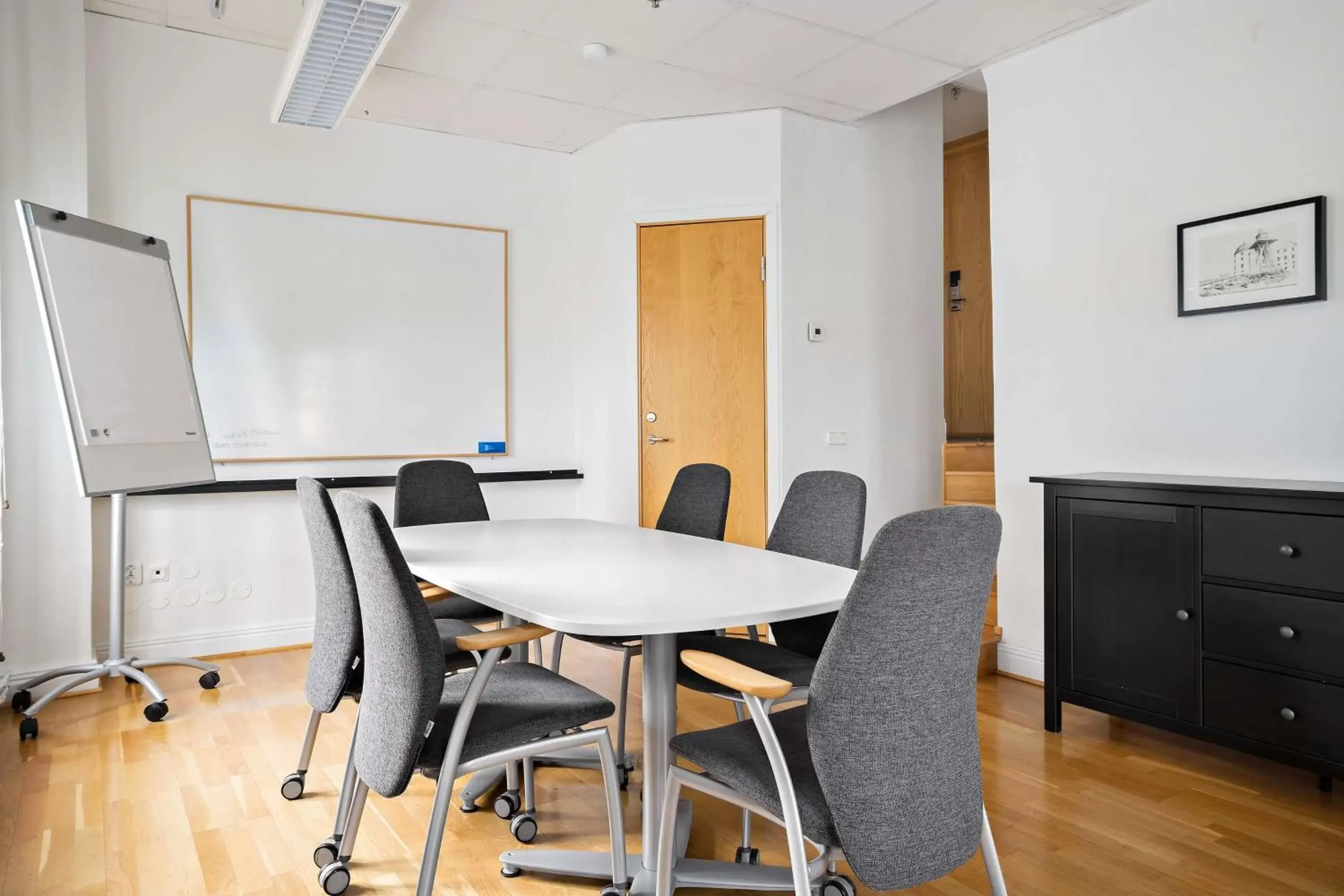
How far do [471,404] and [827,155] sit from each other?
7.96ft

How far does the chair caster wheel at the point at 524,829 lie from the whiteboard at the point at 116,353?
2204 millimetres

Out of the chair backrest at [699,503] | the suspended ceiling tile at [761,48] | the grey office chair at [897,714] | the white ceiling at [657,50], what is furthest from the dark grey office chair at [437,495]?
the grey office chair at [897,714]

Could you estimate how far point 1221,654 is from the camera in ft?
9.22

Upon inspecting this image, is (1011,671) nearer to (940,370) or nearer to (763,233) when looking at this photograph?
(940,370)

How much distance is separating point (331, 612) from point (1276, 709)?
2738mm

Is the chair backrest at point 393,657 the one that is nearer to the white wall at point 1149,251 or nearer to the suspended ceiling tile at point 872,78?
the white wall at point 1149,251

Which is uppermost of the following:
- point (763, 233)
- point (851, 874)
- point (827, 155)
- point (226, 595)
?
point (827, 155)

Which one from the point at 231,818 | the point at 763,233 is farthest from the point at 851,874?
the point at 763,233

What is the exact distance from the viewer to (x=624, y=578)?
2215mm

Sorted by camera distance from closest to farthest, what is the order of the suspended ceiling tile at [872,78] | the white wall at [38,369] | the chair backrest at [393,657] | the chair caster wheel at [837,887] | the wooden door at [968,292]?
the chair backrest at [393,657] < the chair caster wheel at [837,887] < the white wall at [38,369] < the suspended ceiling tile at [872,78] < the wooden door at [968,292]

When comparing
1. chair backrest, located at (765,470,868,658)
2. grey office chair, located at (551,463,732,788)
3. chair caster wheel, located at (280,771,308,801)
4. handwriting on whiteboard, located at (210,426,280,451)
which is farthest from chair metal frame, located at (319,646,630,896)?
handwriting on whiteboard, located at (210,426,280,451)

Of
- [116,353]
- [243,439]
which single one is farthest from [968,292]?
[116,353]

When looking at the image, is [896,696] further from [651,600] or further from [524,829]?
[524,829]

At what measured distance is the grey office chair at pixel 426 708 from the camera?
176 cm
